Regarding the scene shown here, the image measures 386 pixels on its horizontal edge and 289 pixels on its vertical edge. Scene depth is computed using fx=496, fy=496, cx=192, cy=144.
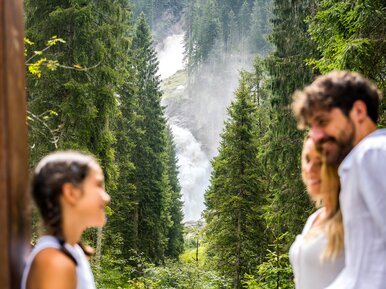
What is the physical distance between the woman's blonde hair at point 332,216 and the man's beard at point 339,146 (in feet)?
0.16

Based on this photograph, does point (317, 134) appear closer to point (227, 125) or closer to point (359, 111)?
point (359, 111)

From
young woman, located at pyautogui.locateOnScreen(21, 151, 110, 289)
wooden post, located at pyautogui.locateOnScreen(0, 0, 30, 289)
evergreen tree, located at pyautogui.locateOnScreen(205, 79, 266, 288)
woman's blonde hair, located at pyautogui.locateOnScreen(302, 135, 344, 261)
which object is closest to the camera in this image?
wooden post, located at pyautogui.locateOnScreen(0, 0, 30, 289)

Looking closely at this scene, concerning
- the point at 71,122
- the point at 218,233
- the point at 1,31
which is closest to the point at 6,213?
the point at 1,31

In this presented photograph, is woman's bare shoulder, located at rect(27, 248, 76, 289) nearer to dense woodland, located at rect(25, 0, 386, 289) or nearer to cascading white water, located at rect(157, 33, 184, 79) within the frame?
dense woodland, located at rect(25, 0, 386, 289)

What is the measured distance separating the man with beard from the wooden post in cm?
97

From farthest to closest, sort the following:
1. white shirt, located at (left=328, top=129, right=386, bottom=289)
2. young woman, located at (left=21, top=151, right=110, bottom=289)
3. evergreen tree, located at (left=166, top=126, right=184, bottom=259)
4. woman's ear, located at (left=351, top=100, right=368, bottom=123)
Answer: evergreen tree, located at (left=166, top=126, right=184, bottom=259) < woman's ear, located at (left=351, top=100, right=368, bottom=123) < young woman, located at (left=21, top=151, right=110, bottom=289) < white shirt, located at (left=328, top=129, right=386, bottom=289)

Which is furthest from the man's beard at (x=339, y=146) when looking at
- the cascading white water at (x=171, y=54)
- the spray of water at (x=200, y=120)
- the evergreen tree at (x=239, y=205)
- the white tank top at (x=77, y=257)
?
the cascading white water at (x=171, y=54)

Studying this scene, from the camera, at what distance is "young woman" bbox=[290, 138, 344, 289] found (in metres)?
1.85

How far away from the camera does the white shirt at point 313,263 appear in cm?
197

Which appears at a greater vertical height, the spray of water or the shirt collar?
the spray of water

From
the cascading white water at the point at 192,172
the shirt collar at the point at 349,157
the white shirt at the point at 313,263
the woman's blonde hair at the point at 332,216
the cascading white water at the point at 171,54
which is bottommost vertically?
the white shirt at the point at 313,263

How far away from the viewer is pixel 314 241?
205 cm

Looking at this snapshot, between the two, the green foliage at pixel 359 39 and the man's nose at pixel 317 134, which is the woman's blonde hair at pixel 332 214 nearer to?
the man's nose at pixel 317 134

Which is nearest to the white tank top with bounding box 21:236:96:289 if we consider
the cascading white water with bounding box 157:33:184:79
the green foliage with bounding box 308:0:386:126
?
the green foliage with bounding box 308:0:386:126
